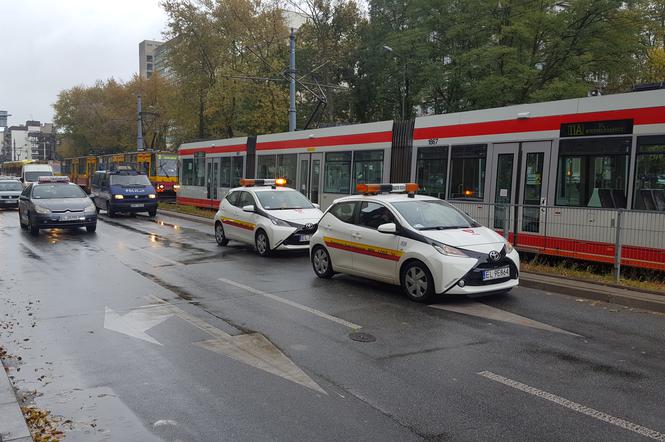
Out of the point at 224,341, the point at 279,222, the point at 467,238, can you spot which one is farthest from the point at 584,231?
the point at 224,341

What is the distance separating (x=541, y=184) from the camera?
12.1 metres

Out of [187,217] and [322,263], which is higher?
[322,263]

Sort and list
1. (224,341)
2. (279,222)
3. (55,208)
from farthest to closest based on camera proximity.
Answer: (55,208) → (279,222) → (224,341)

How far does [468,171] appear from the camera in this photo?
45.3ft

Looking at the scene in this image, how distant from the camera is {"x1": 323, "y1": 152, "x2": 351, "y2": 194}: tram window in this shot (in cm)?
1841

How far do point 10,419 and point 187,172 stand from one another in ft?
86.9

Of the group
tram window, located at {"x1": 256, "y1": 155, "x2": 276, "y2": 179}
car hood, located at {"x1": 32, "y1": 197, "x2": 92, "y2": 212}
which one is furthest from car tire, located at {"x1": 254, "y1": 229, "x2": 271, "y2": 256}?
tram window, located at {"x1": 256, "y1": 155, "x2": 276, "y2": 179}

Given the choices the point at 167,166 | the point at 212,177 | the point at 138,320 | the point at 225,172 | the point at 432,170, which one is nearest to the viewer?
the point at 138,320

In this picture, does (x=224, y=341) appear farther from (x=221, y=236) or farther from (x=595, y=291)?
(x=221, y=236)

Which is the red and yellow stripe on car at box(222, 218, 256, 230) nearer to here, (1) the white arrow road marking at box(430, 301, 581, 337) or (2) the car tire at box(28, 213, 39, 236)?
(2) the car tire at box(28, 213, 39, 236)

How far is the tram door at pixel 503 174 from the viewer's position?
12.7 meters

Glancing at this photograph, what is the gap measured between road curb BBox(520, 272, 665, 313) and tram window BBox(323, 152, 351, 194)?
8792 mm

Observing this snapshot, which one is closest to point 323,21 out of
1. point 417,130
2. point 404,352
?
point 417,130

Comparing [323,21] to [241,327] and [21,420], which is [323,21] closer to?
[241,327]
